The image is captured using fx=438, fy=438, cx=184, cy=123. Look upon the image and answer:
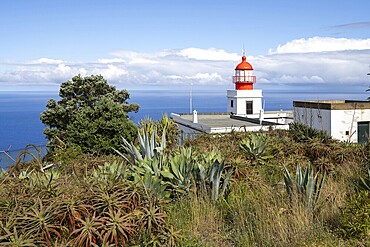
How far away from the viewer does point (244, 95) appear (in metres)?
37.1

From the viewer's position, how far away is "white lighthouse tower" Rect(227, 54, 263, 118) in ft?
122

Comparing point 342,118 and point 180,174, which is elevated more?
point 180,174

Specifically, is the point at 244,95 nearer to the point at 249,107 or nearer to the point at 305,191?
the point at 249,107

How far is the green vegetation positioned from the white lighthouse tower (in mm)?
30333

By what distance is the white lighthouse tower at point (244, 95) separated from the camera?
3719 cm

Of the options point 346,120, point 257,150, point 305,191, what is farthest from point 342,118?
point 305,191

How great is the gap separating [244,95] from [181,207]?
3279 cm

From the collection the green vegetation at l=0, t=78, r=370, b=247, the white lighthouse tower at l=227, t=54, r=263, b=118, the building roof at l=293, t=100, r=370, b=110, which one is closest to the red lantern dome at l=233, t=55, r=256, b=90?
the white lighthouse tower at l=227, t=54, r=263, b=118

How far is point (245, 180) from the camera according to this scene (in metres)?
6.12

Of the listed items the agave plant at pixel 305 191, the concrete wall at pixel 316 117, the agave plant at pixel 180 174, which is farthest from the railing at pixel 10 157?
the concrete wall at pixel 316 117

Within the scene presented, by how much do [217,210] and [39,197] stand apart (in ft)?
6.73

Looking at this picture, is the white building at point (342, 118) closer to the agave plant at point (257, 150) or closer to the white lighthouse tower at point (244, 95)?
the agave plant at point (257, 150)

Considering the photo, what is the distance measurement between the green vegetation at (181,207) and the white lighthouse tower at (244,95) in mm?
30333

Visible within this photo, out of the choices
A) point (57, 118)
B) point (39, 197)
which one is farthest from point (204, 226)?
point (57, 118)
